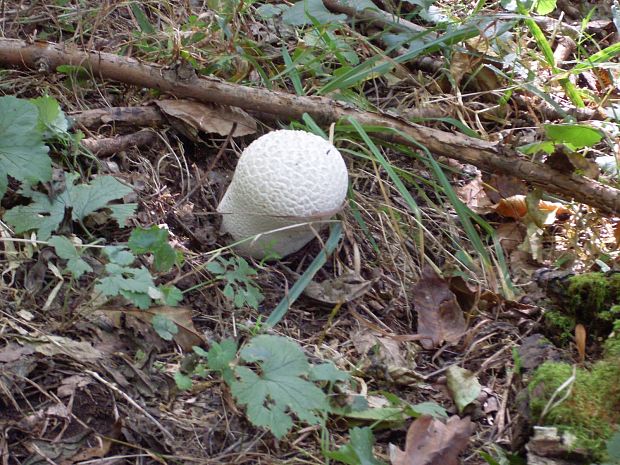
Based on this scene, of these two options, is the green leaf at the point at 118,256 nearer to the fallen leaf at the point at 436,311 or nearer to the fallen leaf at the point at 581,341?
the fallen leaf at the point at 436,311

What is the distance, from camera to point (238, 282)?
225 cm

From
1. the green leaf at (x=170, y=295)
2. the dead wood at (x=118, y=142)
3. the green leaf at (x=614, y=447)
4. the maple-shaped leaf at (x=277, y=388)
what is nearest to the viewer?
the green leaf at (x=614, y=447)

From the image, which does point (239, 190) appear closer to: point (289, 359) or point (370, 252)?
point (370, 252)


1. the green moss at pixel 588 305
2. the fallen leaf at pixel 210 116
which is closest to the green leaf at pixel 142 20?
the fallen leaf at pixel 210 116

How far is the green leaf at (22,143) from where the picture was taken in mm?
1973

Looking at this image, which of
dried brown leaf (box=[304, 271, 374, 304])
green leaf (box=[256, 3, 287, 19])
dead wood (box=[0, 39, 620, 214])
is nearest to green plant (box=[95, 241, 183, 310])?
dried brown leaf (box=[304, 271, 374, 304])

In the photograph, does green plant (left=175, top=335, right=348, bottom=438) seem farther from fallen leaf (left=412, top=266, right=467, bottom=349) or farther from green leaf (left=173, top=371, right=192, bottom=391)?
fallen leaf (left=412, top=266, right=467, bottom=349)

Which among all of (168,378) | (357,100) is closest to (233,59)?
(357,100)

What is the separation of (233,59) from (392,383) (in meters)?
1.61

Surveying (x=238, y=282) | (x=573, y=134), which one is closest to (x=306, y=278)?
(x=238, y=282)

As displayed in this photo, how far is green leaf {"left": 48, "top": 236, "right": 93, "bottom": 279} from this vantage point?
5.89 feet

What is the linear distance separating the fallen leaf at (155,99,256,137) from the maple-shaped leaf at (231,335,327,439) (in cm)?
121

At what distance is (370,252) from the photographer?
2.61 metres

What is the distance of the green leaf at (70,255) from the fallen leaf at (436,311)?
3.43 feet
